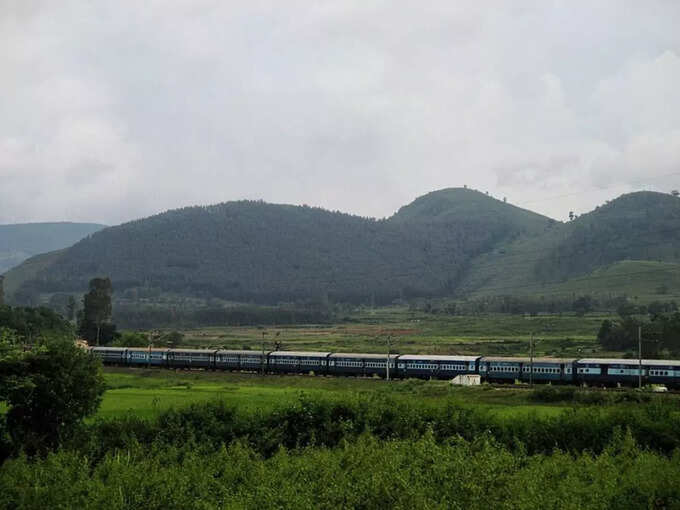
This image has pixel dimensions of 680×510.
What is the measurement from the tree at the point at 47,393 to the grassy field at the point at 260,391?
531 cm

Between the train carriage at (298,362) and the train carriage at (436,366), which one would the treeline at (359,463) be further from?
the train carriage at (298,362)

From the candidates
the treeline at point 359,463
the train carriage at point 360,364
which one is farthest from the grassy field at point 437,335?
the treeline at point 359,463

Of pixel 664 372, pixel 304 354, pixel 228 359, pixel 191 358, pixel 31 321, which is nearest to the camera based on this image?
pixel 664 372

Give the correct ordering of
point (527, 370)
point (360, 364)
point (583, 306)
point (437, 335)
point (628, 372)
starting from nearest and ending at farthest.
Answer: point (628, 372), point (527, 370), point (360, 364), point (437, 335), point (583, 306)

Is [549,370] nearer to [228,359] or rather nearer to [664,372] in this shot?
[664,372]

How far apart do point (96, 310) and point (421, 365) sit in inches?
3221

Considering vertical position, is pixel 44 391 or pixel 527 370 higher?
pixel 44 391

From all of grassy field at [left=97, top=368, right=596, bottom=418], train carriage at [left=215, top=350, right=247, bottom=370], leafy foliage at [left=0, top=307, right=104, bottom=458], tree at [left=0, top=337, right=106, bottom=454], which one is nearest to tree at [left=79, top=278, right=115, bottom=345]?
grassy field at [left=97, top=368, right=596, bottom=418]

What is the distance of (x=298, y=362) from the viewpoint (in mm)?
82812

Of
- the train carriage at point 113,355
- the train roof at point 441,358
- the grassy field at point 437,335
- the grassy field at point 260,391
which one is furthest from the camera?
the grassy field at point 437,335

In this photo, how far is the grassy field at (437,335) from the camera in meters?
115

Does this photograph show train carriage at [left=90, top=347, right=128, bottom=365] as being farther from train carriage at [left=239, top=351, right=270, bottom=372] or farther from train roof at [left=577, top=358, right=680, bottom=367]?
train roof at [left=577, top=358, right=680, bottom=367]

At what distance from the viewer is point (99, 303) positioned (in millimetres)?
141625

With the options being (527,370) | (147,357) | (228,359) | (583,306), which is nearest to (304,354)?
(228,359)
